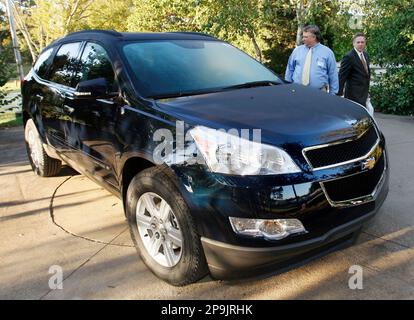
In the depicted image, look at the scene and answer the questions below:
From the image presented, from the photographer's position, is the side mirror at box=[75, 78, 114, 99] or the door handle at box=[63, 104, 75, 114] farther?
the door handle at box=[63, 104, 75, 114]

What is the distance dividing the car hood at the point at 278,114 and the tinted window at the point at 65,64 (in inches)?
64.2

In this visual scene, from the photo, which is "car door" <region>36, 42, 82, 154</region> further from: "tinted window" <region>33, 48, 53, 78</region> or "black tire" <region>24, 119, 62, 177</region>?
"black tire" <region>24, 119, 62, 177</region>

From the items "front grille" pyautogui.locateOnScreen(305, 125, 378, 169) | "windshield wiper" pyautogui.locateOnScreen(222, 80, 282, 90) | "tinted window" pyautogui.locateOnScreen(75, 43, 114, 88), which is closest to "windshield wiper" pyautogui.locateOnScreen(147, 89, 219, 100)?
"windshield wiper" pyautogui.locateOnScreen(222, 80, 282, 90)

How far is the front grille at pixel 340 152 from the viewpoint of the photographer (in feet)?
8.32

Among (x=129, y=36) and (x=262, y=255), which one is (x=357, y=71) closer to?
(x=129, y=36)

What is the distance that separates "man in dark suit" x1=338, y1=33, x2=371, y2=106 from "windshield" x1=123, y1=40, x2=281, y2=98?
272cm

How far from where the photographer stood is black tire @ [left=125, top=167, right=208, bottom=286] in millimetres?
2570

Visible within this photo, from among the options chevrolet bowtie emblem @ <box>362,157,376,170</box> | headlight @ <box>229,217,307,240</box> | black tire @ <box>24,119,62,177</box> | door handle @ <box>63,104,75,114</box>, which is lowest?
black tire @ <box>24,119,62,177</box>

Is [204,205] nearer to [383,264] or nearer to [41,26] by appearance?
[383,264]

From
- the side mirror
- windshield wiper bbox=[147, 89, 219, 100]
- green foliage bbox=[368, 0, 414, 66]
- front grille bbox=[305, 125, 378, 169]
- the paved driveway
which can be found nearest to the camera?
front grille bbox=[305, 125, 378, 169]

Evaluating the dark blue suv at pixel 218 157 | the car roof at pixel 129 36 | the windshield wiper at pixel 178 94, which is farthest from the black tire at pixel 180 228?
the car roof at pixel 129 36

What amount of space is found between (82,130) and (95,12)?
2329cm

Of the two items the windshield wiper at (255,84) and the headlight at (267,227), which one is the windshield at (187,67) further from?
the headlight at (267,227)
